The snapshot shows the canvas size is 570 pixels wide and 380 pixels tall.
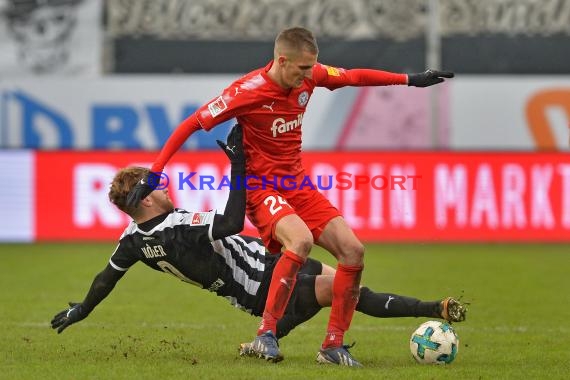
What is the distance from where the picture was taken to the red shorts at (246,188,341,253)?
7.52m

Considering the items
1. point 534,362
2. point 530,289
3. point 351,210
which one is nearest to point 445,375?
point 534,362

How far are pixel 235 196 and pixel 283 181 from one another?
0.40 metres

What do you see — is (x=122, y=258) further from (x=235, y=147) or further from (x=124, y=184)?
(x=235, y=147)

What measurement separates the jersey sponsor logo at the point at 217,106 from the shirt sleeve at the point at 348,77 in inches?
25.4

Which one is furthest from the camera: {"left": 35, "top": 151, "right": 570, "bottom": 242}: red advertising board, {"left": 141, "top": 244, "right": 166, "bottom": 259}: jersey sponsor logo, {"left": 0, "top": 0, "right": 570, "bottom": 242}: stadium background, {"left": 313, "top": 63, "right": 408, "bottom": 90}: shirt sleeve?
{"left": 0, "top": 0, "right": 570, "bottom": 242}: stadium background

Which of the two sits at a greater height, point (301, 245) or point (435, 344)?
point (301, 245)

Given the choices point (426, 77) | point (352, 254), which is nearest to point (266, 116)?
point (352, 254)

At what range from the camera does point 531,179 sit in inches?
676

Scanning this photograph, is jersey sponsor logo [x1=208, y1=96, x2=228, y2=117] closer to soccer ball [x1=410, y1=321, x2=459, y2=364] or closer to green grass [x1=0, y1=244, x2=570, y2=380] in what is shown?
green grass [x1=0, y1=244, x2=570, y2=380]

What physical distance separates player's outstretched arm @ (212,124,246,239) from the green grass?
0.81 m

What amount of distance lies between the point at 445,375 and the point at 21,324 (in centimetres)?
385

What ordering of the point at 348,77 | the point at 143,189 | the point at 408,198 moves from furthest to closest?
the point at 408,198 < the point at 348,77 < the point at 143,189

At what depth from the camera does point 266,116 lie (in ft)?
25.0

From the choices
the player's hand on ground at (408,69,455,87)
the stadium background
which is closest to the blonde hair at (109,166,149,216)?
the player's hand on ground at (408,69,455,87)
